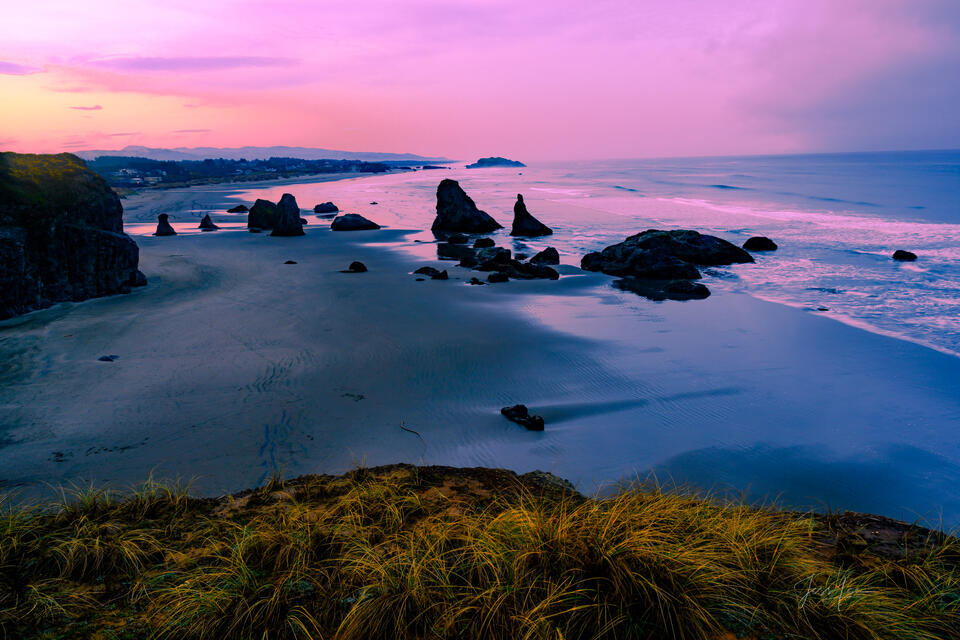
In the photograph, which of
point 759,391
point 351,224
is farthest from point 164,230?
point 759,391

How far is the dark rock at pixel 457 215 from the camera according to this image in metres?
37.2

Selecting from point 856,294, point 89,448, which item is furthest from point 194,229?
point 856,294

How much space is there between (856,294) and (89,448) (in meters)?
23.3

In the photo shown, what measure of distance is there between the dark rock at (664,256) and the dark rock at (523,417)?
15.3 metres

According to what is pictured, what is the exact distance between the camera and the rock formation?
19.5m

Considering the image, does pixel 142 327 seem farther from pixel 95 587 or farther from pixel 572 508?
pixel 572 508

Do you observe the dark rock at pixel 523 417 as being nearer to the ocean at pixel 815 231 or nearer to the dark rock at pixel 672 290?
the dark rock at pixel 672 290

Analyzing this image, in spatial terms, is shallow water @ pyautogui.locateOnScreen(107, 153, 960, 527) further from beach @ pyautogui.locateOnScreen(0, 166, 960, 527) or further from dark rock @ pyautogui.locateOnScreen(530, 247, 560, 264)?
dark rock @ pyautogui.locateOnScreen(530, 247, 560, 264)

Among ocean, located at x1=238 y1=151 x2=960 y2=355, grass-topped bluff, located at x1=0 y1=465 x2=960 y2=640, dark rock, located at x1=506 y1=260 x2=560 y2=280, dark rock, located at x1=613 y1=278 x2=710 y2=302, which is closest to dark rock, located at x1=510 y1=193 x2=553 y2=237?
ocean, located at x1=238 y1=151 x2=960 y2=355

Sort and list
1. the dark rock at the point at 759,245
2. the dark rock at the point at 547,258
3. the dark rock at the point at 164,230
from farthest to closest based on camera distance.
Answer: the dark rock at the point at 164,230
the dark rock at the point at 759,245
the dark rock at the point at 547,258

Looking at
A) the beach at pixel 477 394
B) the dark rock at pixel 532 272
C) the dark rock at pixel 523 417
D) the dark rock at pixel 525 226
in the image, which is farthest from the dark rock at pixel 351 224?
the dark rock at pixel 523 417

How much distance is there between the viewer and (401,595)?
3.21 metres

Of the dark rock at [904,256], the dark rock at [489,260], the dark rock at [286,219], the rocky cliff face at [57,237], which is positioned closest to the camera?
the rocky cliff face at [57,237]

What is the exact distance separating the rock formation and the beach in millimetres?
3119
